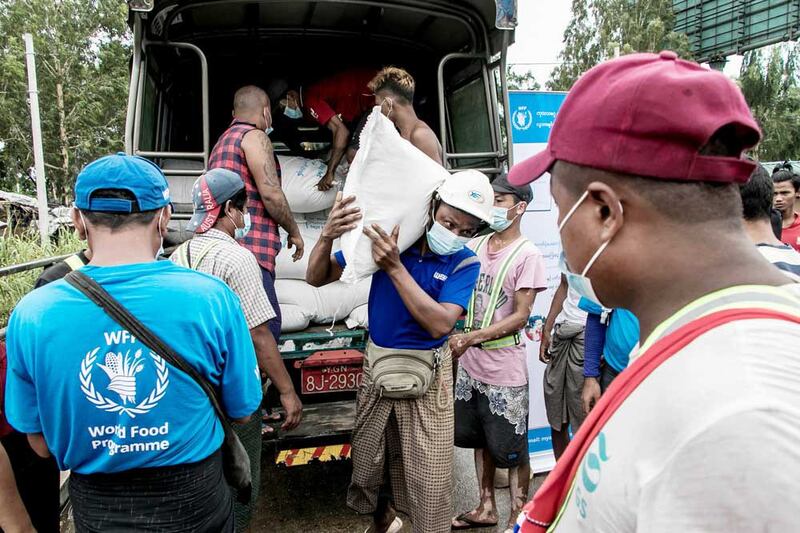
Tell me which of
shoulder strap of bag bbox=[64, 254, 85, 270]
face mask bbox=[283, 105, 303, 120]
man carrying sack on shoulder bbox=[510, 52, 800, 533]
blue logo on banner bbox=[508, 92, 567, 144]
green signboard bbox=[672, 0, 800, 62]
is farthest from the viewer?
green signboard bbox=[672, 0, 800, 62]

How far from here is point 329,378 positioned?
3.11 m

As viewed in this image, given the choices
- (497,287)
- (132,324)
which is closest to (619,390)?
(132,324)

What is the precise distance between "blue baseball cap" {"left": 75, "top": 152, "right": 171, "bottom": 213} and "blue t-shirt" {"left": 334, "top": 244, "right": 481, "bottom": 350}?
1078 millimetres

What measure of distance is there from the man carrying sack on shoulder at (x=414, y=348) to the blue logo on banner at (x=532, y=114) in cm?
155

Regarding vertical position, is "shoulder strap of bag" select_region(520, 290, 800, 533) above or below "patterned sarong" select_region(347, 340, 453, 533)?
above

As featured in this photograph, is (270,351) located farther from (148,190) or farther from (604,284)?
(604,284)

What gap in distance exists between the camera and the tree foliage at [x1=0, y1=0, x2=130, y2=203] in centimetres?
1645

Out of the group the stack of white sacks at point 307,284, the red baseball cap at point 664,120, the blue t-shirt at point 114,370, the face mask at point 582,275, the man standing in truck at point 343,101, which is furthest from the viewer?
the man standing in truck at point 343,101

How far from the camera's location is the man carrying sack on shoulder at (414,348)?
2.23 m

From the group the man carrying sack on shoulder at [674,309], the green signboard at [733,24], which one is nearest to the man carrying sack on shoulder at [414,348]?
the man carrying sack on shoulder at [674,309]

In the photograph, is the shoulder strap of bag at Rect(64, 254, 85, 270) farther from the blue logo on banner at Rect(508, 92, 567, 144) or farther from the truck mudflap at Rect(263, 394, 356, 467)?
the blue logo on banner at Rect(508, 92, 567, 144)

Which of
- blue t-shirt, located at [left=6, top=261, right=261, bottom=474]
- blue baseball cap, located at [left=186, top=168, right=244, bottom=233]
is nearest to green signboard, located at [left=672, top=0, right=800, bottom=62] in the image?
blue baseball cap, located at [left=186, top=168, right=244, bottom=233]

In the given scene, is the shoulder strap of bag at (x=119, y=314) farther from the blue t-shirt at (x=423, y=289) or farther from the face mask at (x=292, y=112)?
the face mask at (x=292, y=112)

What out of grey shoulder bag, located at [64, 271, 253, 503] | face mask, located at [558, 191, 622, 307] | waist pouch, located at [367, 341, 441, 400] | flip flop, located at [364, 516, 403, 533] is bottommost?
flip flop, located at [364, 516, 403, 533]
